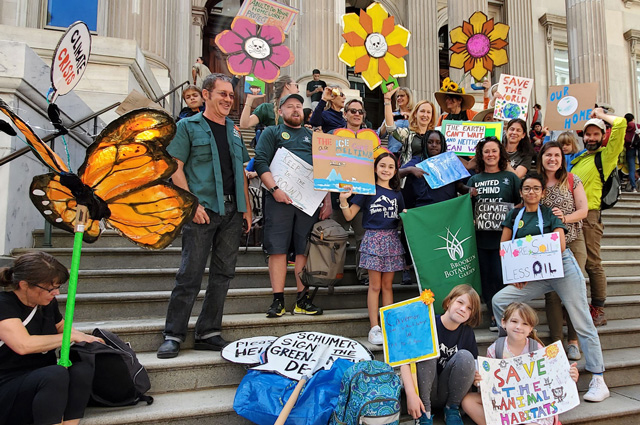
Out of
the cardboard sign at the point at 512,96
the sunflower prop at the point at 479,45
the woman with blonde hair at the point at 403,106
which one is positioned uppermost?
the sunflower prop at the point at 479,45

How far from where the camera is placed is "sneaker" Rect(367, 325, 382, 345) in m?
3.62

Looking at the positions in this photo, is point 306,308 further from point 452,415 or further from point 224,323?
point 452,415

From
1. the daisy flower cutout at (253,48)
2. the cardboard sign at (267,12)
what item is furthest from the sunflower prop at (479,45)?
the daisy flower cutout at (253,48)

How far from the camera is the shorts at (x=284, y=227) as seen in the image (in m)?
3.89

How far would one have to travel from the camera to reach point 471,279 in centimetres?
407

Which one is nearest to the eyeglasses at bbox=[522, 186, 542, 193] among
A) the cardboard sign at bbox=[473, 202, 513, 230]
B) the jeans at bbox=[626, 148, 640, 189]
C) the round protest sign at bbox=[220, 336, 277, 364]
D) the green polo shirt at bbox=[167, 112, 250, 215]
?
the cardboard sign at bbox=[473, 202, 513, 230]

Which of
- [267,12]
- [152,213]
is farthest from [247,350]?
[267,12]

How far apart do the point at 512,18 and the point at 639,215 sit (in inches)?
446

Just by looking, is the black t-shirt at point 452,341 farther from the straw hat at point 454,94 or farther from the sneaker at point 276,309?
the straw hat at point 454,94

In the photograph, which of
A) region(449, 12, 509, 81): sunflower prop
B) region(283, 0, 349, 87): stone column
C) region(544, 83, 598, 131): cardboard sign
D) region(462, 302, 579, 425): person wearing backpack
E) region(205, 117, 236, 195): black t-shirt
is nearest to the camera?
region(462, 302, 579, 425): person wearing backpack

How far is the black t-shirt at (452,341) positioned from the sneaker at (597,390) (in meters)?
1.02

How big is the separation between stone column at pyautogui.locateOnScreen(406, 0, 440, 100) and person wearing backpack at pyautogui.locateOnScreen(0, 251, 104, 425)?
533 inches

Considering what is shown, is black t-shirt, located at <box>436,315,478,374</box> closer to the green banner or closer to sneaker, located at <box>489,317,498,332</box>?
the green banner

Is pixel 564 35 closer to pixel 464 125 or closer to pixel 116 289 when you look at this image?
pixel 464 125
